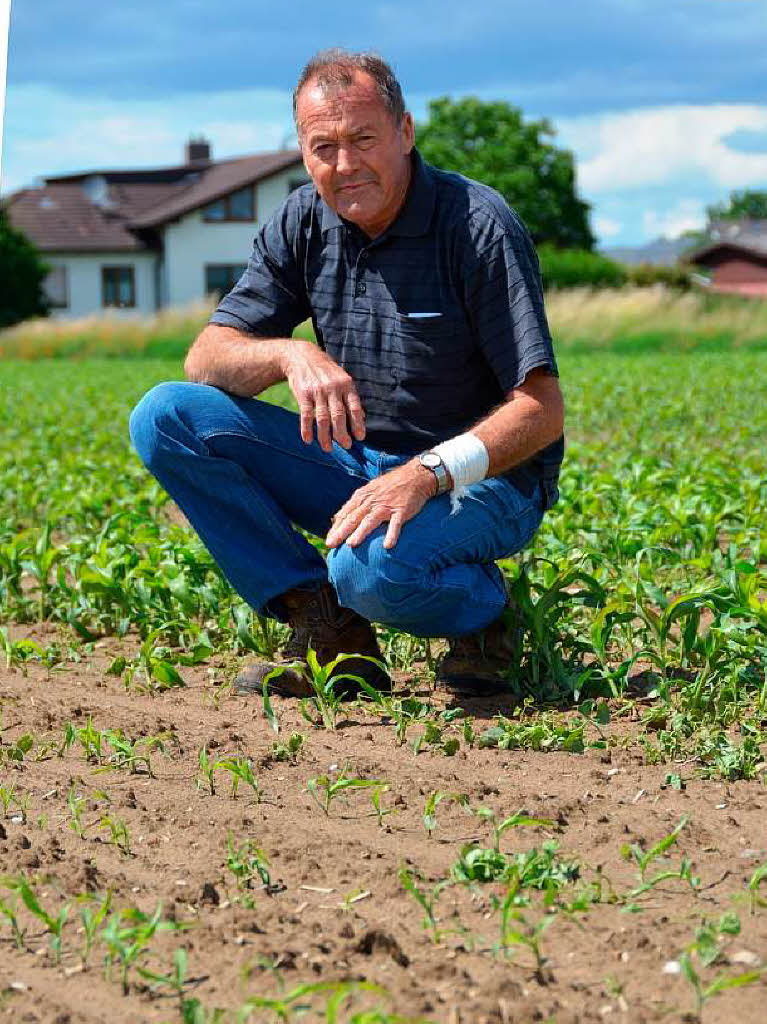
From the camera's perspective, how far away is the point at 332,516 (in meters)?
3.84

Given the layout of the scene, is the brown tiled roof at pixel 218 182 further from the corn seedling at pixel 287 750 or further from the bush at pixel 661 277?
the corn seedling at pixel 287 750

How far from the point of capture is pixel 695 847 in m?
2.60

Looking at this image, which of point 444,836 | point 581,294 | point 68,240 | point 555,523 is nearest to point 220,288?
point 68,240

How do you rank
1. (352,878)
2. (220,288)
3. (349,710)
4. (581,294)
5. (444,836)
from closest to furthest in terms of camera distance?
(352,878) < (444,836) < (349,710) < (581,294) < (220,288)

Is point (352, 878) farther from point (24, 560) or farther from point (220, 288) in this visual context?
point (220, 288)

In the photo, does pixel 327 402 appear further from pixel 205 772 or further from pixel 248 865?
pixel 248 865

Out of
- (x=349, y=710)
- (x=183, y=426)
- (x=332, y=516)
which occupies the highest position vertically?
(x=183, y=426)

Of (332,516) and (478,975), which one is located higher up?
(332,516)

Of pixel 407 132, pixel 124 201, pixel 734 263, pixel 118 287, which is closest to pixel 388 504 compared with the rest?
pixel 407 132

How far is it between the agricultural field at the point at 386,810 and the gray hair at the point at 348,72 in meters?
1.34

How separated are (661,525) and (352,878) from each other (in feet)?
9.54

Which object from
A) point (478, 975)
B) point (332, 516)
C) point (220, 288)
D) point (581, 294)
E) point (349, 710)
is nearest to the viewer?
point (478, 975)

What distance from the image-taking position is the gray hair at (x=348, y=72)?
3412 millimetres

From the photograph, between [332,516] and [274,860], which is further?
[332,516]
